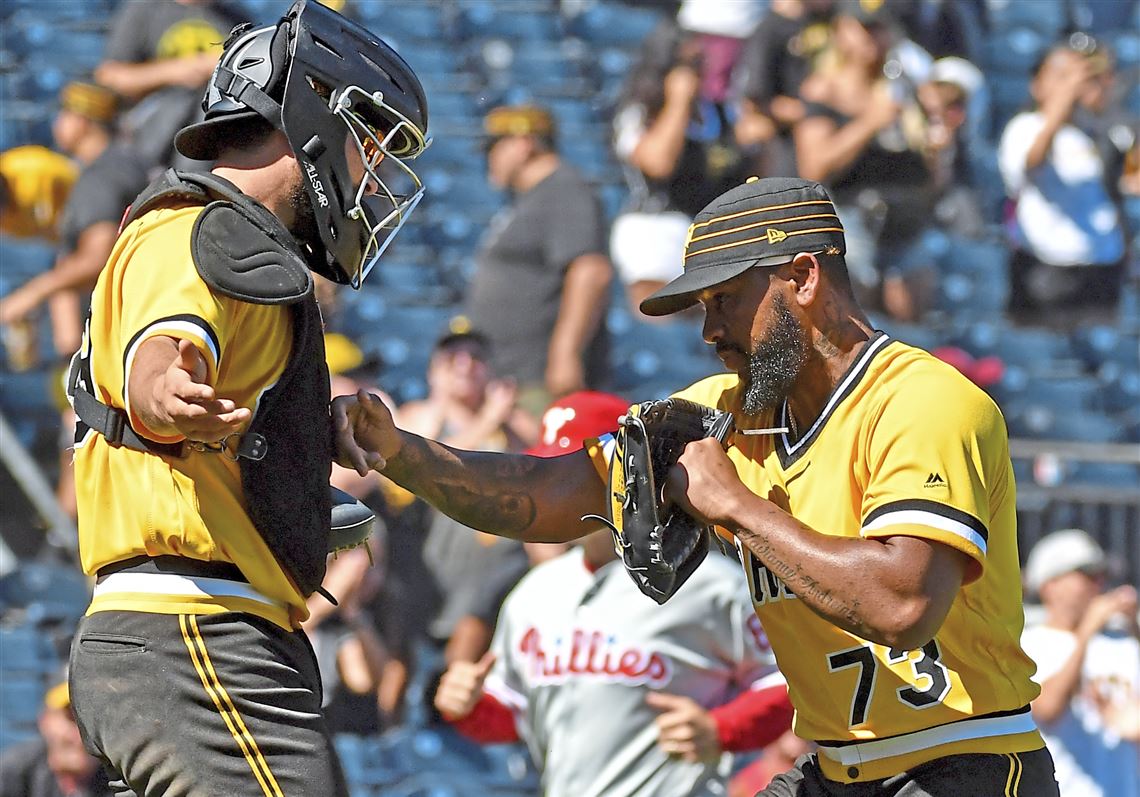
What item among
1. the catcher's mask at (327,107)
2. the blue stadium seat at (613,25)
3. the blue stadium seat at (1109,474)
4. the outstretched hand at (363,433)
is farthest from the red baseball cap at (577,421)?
the blue stadium seat at (613,25)

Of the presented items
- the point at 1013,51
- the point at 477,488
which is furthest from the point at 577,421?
the point at 1013,51

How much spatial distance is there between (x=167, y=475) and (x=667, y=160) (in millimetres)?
6031

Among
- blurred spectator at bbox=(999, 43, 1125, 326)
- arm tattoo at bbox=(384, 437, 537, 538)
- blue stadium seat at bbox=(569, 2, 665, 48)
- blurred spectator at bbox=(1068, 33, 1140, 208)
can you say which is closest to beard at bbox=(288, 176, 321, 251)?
arm tattoo at bbox=(384, 437, 537, 538)

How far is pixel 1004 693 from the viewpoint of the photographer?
144 inches

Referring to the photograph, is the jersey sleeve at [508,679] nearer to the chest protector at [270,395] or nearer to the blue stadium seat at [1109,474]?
the chest protector at [270,395]

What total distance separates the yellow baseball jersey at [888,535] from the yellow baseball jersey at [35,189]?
550 cm

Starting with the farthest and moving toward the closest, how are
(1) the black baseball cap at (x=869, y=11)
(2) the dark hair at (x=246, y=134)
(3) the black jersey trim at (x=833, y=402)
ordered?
(1) the black baseball cap at (x=869, y=11) → (3) the black jersey trim at (x=833, y=402) → (2) the dark hair at (x=246, y=134)

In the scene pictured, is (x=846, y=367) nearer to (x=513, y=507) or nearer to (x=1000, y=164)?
(x=513, y=507)

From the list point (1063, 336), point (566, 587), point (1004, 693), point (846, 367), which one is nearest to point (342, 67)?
point (846, 367)

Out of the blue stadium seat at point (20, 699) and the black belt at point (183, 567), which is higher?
the black belt at point (183, 567)

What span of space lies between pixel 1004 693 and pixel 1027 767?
17 centimetres

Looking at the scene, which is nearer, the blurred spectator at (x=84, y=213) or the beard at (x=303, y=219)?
the beard at (x=303, y=219)

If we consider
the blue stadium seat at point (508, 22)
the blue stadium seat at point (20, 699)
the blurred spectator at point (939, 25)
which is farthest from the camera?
the blue stadium seat at point (508, 22)

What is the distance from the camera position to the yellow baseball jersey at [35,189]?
8.34 m
